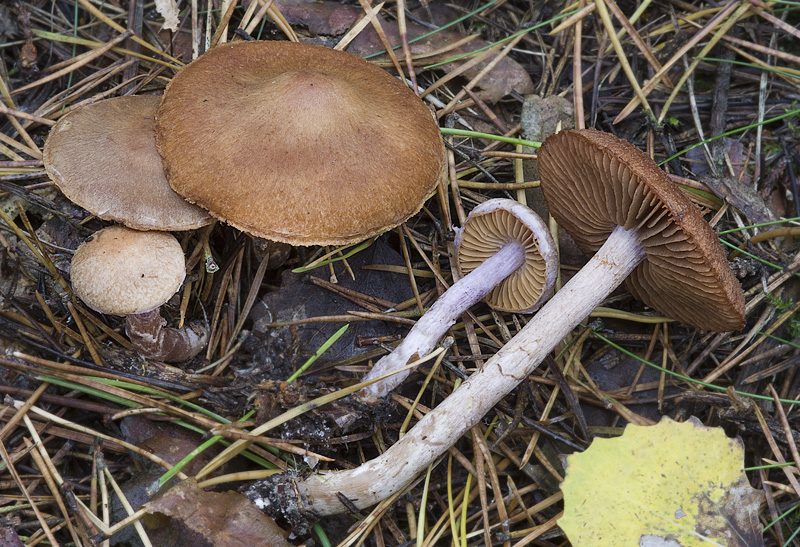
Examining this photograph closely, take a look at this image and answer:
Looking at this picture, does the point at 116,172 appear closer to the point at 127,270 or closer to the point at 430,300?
the point at 127,270

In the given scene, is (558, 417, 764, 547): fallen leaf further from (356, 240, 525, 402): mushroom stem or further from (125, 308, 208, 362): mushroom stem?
(125, 308, 208, 362): mushroom stem

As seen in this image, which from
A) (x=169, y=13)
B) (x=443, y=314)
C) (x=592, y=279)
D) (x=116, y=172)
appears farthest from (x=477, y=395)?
(x=169, y=13)

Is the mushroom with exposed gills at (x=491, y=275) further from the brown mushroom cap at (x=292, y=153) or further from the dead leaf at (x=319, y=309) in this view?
the brown mushroom cap at (x=292, y=153)

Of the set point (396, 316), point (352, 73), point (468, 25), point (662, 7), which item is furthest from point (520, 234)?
point (662, 7)

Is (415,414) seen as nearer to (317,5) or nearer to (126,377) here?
(126,377)

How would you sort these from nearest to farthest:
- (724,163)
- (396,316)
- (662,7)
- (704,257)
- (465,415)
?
(704,257), (465,415), (396,316), (724,163), (662,7)

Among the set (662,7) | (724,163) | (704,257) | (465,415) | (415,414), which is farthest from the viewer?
(662,7)
